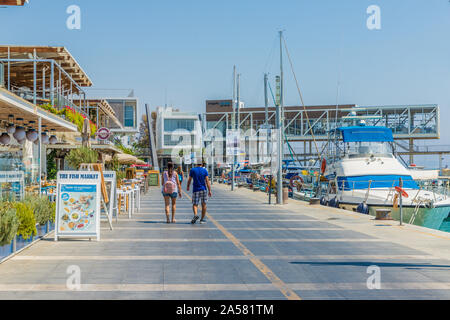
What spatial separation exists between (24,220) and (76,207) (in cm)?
170

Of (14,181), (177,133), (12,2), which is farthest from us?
(177,133)

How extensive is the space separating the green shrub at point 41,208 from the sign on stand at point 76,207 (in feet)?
1.40

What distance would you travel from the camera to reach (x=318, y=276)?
27.2ft

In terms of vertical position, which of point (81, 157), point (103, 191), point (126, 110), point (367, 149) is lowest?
point (103, 191)

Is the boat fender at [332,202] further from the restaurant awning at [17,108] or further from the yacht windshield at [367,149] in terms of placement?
the restaurant awning at [17,108]

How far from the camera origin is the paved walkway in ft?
23.9

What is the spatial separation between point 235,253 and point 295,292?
132 inches

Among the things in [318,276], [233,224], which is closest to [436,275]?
[318,276]

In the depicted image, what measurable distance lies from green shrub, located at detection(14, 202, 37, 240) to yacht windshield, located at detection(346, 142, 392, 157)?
23530 mm

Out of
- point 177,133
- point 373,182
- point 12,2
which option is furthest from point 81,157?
point 177,133

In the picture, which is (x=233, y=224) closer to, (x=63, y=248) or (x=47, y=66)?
(x=63, y=248)

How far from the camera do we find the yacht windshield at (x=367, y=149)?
3139 cm

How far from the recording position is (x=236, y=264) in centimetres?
932

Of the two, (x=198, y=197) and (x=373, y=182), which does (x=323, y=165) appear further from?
(x=198, y=197)
